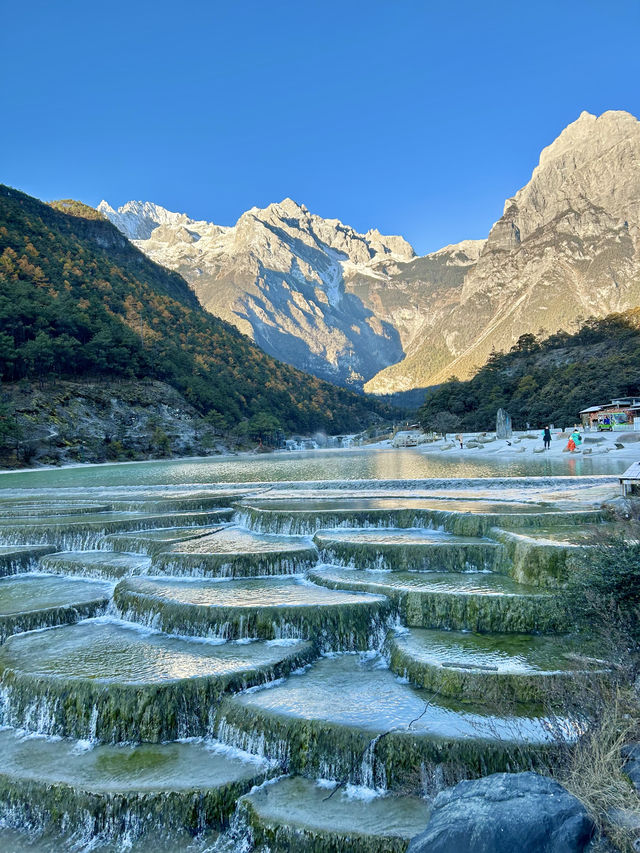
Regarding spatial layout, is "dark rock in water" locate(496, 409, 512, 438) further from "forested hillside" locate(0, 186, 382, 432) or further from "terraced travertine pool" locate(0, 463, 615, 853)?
"terraced travertine pool" locate(0, 463, 615, 853)

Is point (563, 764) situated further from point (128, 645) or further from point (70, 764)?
point (128, 645)

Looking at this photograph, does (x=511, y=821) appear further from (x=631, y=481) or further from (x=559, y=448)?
(x=559, y=448)

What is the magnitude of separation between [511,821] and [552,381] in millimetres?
77783

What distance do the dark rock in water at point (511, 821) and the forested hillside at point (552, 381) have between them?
221 feet

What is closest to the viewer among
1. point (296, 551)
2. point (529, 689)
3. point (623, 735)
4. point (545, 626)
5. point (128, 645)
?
point (623, 735)

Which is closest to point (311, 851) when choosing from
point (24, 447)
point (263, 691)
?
point (263, 691)

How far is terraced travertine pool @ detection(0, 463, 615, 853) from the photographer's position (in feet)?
21.5

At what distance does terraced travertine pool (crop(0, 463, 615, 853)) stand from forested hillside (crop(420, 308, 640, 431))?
2285 inches

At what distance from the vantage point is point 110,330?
Result: 252ft

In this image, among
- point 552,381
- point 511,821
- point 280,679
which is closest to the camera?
point 511,821

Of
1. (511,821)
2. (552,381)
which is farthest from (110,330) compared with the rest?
(511,821)

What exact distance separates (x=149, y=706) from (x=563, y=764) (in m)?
5.42

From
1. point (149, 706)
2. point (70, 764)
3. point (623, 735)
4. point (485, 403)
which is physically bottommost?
point (70, 764)

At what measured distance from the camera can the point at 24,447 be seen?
52062 mm
